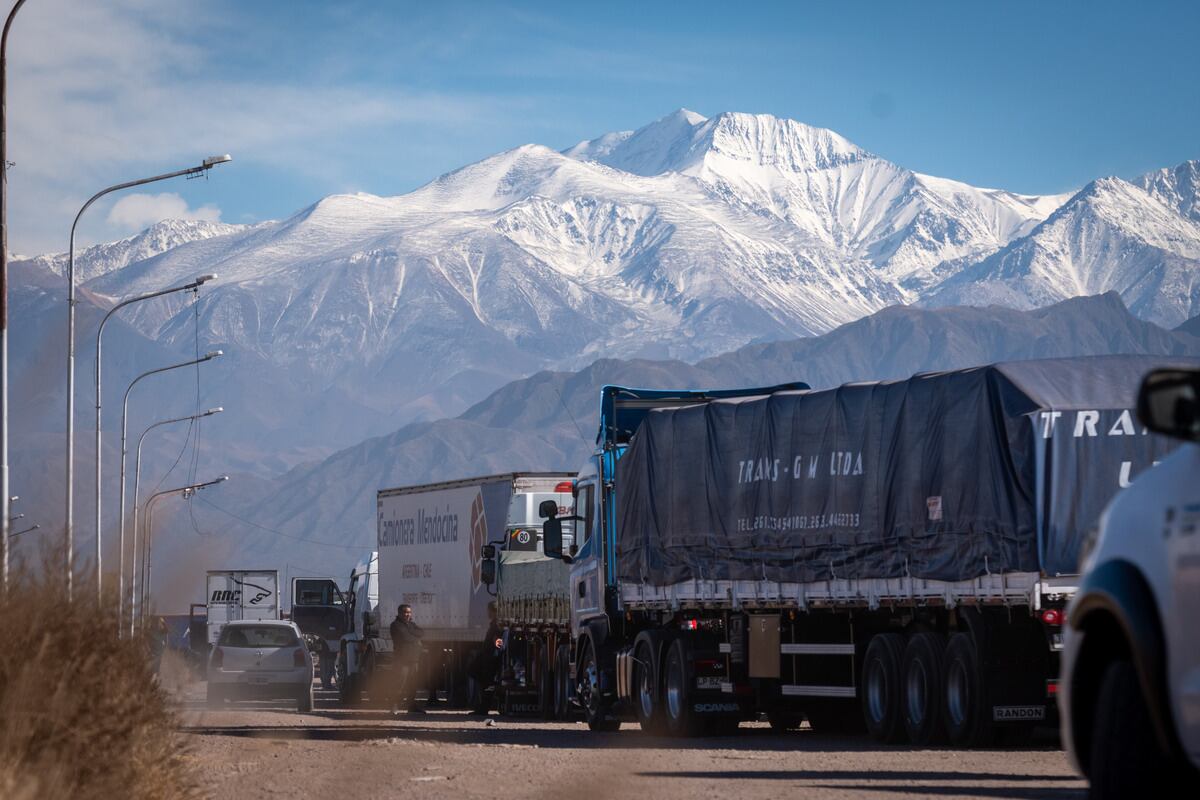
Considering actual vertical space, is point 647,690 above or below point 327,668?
above

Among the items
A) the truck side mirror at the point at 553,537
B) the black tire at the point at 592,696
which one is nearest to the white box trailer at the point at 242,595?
the truck side mirror at the point at 553,537

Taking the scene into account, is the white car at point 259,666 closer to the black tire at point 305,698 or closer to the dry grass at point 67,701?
the black tire at point 305,698

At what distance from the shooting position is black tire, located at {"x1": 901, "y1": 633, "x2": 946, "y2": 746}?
1911cm

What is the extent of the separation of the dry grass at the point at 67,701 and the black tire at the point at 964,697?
876cm

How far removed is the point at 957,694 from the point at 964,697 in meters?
0.16

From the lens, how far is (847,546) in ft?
68.3

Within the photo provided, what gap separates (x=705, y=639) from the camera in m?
23.1

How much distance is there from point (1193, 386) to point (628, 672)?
61.5 ft

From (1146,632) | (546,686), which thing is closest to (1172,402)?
(1146,632)

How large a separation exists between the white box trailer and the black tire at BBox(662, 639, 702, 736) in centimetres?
4621

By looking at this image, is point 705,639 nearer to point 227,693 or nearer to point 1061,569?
point 1061,569

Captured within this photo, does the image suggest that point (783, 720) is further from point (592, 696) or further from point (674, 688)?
point (592, 696)

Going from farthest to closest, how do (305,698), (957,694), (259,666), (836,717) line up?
(305,698) → (259,666) → (836,717) → (957,694)

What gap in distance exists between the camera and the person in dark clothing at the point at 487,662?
108 ft
